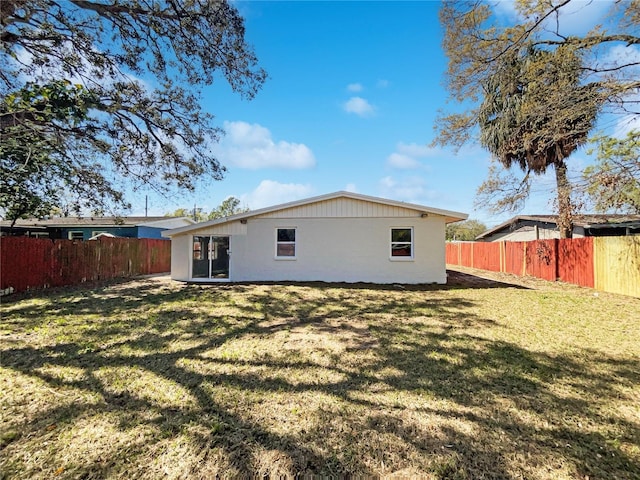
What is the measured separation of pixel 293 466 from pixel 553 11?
10.3 m

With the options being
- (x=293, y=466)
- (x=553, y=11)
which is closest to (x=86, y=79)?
(x=293, y=466)

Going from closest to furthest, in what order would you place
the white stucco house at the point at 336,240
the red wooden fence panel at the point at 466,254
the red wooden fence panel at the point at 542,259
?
1. the white stucco house at the point at 336,240
2. the red wooden fence panel at the point at 542,259
3. the red wooden fence panel at the point at 466,254

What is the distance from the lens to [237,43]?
7.97 meters

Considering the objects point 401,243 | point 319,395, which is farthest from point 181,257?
point 319,395

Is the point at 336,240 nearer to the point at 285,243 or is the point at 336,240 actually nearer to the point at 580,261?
the point at 285,243

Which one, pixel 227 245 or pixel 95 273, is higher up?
pixel 227 245

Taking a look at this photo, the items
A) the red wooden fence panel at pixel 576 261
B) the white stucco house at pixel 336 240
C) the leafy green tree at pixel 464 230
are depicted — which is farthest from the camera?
the leafy green tree at pixel 464 230

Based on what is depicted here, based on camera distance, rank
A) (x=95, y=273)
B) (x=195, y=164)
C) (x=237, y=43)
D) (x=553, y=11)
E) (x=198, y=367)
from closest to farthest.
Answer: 1. (x=198, y=367)
2. (x=553, y=11)
3. (x=237, y=43)
4. (x=195, y=164)
5. (x=95, y=273)

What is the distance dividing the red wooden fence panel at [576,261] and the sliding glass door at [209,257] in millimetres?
14059

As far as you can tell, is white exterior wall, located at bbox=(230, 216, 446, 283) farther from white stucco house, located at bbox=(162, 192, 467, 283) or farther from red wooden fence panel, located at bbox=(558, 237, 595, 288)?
red wooden fence panel, located at bbox=(558, 237, 595, 288)

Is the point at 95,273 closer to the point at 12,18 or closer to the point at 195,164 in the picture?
the point at 195,164

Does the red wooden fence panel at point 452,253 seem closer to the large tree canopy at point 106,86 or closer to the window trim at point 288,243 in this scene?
the window trim at point 288,243

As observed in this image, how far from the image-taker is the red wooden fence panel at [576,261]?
1088 centimetres

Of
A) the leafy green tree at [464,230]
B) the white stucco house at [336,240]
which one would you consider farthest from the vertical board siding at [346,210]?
the leafy green tree at [464,230]
